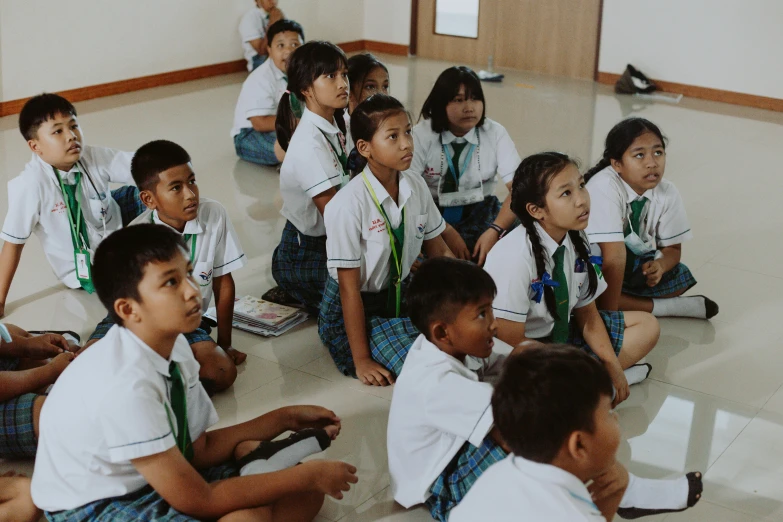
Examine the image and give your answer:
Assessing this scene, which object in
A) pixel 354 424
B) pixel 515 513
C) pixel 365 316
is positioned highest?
pixel 515 513

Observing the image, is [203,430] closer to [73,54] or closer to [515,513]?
[515,513]

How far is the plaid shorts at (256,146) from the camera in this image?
4434mm

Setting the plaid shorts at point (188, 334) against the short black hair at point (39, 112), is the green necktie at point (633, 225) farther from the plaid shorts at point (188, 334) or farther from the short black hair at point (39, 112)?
the short black hair at point (39, 112)

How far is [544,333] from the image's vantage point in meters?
2.39

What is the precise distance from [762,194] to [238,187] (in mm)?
2359

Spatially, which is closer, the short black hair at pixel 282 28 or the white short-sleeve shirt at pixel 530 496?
the white short-sleeve shirt at pixel 530 496

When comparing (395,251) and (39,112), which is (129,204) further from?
(395,251)

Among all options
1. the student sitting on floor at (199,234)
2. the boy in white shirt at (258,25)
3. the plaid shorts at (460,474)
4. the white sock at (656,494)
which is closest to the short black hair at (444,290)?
the plaid shorts at (460,474)

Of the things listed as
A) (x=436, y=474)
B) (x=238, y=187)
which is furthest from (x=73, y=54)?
(x=436, y=474)

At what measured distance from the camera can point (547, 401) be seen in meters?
1.36

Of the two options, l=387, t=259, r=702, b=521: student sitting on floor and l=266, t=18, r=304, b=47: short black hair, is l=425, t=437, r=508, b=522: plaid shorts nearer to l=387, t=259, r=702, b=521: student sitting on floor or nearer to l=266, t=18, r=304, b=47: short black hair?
l=387, t=259, r=702, b=521: student sitting on floor

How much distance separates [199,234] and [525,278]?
89cm

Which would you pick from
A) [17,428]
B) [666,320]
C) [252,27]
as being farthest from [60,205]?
[252,27]

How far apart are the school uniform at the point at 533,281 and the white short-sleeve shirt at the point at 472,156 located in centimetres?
83
